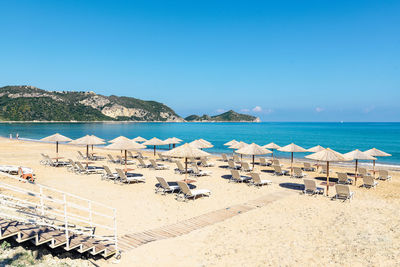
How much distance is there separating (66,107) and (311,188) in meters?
143

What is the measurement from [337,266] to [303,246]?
36.3 inches

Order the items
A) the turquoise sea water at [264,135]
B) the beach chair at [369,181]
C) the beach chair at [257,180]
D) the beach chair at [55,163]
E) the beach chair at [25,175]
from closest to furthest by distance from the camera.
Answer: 1. the beach chair at [257,180]
2. the beach chair at [25,175]
3. the beach chair at [369,181]
4. the beach chair at [55,163]
5. the turquoise sea water at [264,135]

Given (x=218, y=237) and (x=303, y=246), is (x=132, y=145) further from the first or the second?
(x=303, y=246)

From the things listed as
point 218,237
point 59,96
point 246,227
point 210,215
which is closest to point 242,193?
point 210,215

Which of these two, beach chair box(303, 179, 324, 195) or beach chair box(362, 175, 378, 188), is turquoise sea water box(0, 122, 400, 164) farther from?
beach chair box(303, 179, 324, 195)

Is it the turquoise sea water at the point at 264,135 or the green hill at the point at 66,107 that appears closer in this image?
the turquoise sea water at the point at 264,135

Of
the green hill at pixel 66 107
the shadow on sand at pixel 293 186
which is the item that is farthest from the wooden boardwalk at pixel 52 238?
the green hill at pixel 66 107

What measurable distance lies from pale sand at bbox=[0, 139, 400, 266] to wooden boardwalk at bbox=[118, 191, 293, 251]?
0.24 metres

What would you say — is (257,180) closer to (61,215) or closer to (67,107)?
(61,215)

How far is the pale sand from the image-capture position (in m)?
5.66

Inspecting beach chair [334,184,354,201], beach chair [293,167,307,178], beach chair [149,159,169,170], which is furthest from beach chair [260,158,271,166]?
beach chair [334,184,354,201]

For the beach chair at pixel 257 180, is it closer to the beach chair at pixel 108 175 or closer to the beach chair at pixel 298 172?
the beach chair at pixel 298 172

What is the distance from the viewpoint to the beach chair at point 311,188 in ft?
36.0

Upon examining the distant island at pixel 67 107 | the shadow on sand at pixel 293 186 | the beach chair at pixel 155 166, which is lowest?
the shadow on sand at pixel 293 186
